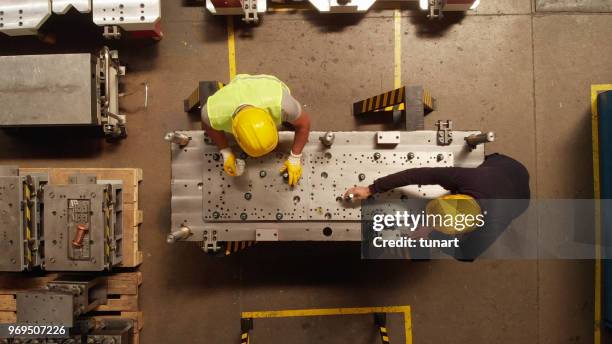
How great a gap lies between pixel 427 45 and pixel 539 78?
124 cm

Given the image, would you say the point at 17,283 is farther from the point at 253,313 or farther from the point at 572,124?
the point at 572,124

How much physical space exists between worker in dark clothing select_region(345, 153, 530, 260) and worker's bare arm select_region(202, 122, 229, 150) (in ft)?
3.50

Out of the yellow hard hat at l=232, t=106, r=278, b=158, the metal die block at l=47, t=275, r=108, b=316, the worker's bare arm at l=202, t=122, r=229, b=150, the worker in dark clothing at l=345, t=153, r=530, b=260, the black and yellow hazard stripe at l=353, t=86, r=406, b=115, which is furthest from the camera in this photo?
the black and yellow hazard stripe at l=353, t=86, r=406, b=115

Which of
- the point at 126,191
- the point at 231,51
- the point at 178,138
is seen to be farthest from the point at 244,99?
the point at 126,191

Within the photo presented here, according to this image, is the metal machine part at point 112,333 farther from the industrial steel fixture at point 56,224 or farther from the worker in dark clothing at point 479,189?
the worker in dark clothing at point 479,189

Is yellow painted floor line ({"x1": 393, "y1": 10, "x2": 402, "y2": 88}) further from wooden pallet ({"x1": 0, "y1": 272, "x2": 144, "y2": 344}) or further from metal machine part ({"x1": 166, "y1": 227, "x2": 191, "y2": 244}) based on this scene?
wooden pallet ({"x1": 0, "y1": 272, "x2": 144, "y2": 344})

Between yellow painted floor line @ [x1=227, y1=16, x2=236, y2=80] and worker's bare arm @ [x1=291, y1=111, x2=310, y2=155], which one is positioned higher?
yellow painted floor line @ [x1=227, y1=16, x2=236, y2=80]

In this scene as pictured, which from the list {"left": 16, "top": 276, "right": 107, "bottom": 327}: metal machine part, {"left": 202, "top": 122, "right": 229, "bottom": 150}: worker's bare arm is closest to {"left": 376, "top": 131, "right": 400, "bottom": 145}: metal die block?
{"left": 202, "top": 122, "right": 229, "bottom": 150}: worker's bare arm

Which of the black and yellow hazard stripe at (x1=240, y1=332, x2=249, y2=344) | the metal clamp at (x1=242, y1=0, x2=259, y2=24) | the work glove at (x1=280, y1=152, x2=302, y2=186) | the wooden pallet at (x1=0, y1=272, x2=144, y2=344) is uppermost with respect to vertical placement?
the metal clamp at (x1=242, y1=0, x2=259, y2=24)

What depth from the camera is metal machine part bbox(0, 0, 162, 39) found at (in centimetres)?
339

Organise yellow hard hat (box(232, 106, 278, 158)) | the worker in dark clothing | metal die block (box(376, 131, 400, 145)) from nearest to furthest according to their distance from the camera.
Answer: yellow hard hat (box(232, 106, 278, 158)), the worker in dark clothing, metal die block (box(376, 131, 400, 145))

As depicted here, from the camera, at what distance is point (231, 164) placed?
9.29 feet

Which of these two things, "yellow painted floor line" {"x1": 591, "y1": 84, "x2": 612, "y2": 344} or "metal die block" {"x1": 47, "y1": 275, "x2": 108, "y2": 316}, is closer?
"metal die block" {"x1": 47, "y1": 275, "x2": 108, "y2": 316}

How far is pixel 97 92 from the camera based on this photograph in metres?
3.37
